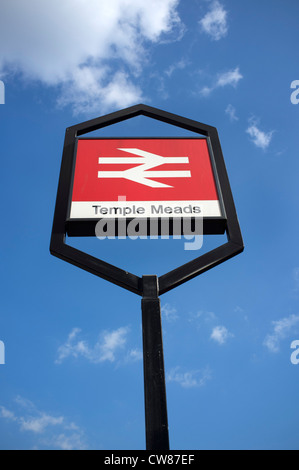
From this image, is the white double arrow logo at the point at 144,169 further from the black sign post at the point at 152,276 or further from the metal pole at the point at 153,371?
the metal pole at the point at 153,371

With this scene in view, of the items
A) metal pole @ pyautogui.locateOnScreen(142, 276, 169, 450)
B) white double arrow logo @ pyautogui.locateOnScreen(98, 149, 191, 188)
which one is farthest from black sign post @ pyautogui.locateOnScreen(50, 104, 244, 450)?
white double arrow logo @ pyautogui.locateOnScreen(98, 149, 191, 188)

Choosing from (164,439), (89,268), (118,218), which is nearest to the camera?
→ (164,439)

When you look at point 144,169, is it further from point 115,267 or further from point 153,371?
point 153,371

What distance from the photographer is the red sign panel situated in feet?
10.5

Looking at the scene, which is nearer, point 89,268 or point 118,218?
point 89,268

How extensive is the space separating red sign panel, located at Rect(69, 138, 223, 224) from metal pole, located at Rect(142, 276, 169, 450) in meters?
0.82

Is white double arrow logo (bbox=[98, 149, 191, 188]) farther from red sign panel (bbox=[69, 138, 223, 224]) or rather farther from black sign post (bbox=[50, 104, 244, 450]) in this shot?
black sign post (bbox=[50, 104, 244, 450])

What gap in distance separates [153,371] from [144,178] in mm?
1889

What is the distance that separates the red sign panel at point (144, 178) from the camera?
320 centimetres

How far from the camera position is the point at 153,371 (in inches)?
88.7

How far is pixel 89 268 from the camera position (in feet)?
9.05
